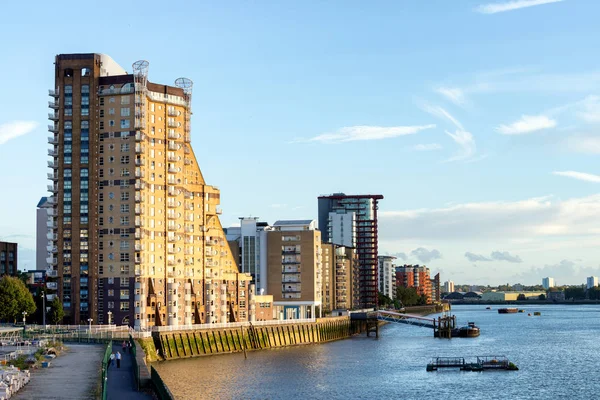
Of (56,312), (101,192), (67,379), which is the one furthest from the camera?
(101,192)

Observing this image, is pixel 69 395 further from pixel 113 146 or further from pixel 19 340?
pixel 113 146

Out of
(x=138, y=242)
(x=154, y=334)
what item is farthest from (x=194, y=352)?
(x=138, y=242)

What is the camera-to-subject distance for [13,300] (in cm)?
18138

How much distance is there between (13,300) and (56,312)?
10083mm

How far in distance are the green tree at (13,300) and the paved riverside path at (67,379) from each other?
6924cm

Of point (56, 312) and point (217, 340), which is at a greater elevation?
point (56, 312)

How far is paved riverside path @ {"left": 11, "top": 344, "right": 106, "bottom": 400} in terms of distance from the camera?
72.8 m

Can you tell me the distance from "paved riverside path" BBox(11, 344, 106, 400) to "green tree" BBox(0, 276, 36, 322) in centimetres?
6924

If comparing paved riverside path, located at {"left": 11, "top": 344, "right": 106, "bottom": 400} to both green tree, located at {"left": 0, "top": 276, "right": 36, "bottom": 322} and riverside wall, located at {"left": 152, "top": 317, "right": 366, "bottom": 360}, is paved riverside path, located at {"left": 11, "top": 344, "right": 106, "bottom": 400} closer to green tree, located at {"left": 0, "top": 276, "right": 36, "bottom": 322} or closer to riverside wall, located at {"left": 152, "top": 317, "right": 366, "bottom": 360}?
riverside wall, located at {"left": 152, "top": 317, "right": 366, "bottom": 360}

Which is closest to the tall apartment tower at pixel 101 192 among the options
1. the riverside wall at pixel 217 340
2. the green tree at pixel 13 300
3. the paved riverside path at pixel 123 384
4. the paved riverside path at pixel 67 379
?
the green tree at pixel 13 300

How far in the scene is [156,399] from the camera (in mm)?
74250

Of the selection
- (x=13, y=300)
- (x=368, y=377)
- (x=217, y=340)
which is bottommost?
(x=368, y=377)

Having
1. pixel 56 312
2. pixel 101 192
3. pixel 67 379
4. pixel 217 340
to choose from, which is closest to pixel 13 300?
pixel 56 312

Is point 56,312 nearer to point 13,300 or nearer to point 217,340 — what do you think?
point 13,300
